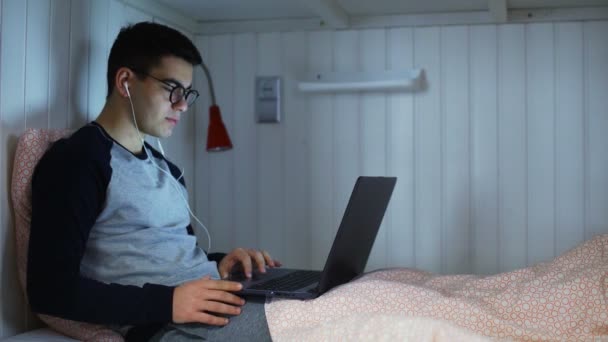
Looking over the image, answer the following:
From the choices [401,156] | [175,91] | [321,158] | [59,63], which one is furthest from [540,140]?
[59,63]

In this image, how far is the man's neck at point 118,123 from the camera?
1518 millimetres

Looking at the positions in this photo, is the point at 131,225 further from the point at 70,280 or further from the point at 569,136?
the point at 569,136

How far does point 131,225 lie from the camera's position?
144 centimetres

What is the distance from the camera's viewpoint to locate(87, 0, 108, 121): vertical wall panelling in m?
1.70

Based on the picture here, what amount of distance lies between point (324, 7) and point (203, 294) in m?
0.98

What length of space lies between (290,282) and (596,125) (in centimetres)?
114

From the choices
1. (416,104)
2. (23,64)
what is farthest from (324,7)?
(23,64)

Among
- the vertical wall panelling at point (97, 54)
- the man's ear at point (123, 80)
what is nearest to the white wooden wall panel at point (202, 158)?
the vertical wall panelling at point (97, 54)

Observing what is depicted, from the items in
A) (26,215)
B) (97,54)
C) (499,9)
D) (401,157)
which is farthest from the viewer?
(401,157)

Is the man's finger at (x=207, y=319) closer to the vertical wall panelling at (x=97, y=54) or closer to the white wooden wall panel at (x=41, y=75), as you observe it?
the white wooden wall panel at (x=41, y=75)

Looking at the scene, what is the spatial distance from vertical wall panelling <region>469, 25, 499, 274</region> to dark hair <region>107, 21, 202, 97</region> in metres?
0.95

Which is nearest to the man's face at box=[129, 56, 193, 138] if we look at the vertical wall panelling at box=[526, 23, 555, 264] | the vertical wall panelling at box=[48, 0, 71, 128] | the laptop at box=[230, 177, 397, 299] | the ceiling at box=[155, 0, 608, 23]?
the vertical wall panelling at box=[48, 0, 71, 128]

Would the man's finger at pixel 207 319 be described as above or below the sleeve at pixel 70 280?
below

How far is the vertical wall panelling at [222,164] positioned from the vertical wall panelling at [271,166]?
0.33ft
